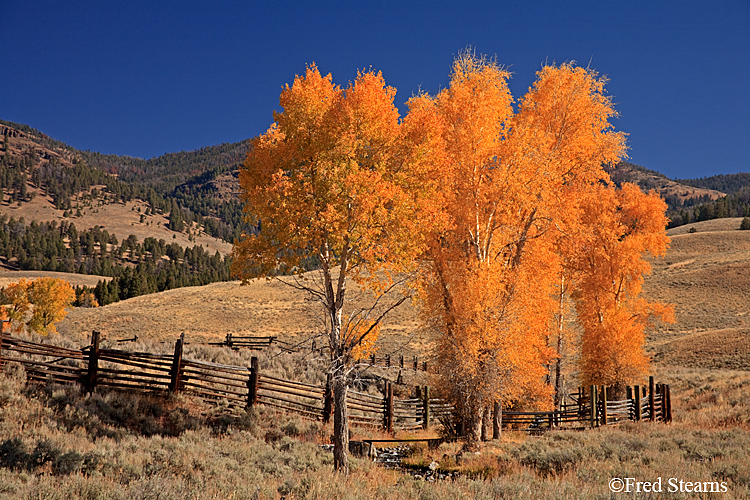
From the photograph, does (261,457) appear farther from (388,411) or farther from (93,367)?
(388,411)

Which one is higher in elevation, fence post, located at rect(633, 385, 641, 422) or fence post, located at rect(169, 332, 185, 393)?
fence post, located at rect(169, 332, 185, 393)

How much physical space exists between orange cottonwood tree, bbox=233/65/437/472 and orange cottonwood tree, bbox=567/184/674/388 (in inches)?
593

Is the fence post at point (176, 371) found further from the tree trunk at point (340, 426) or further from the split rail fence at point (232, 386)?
the tree trunk at point (340, 426)

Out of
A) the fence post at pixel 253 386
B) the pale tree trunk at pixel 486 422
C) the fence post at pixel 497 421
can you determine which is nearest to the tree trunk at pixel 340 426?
the fence post at pixel 253 386

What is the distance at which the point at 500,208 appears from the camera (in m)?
15.0

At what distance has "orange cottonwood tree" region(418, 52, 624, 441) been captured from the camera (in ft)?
45.2

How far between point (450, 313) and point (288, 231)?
6.45 m

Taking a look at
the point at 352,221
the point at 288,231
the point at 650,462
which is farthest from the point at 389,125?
the point at 650,462

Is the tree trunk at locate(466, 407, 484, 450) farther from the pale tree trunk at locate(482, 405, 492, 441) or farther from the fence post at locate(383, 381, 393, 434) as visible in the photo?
the fence post at locate(383, 381, 393, 434)

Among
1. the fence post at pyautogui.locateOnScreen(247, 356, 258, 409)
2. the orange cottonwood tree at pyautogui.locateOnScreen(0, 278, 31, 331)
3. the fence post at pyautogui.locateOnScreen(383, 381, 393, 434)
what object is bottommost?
the fence post at pyautogui.locateOnScreen(383, 381, 393, 434)

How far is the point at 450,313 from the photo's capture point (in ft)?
47.4

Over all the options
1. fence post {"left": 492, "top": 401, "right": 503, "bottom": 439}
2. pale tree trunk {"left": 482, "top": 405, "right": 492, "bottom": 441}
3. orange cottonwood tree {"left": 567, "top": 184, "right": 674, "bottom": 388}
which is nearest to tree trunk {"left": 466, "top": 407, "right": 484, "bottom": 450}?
pale tree trunk {"left": 482, "top": 405, "right": 492, "bottom": 441}

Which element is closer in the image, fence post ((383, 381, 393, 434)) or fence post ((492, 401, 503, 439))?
fence post ((492, 401, 503, 439))

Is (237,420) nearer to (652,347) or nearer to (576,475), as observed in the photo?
(576,475)
